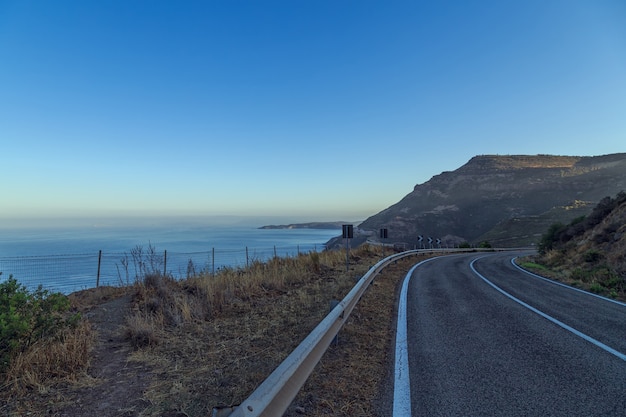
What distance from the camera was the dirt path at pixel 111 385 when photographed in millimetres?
3234

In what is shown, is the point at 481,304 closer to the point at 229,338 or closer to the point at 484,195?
the point at 229,338

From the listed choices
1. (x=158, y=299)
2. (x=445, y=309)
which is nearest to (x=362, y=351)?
(x=445, y=309)

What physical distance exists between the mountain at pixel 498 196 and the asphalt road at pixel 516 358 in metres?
76.5

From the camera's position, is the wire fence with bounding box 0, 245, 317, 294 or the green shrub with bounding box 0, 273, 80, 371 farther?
the wire fence with bounding box 0, 245, 317, 294

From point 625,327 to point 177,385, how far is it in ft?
24.5

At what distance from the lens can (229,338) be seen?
18.1 ft

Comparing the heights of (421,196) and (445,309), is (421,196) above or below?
above

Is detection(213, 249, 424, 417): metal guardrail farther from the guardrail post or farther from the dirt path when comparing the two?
the dirt path

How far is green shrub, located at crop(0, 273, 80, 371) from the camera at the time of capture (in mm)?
3931

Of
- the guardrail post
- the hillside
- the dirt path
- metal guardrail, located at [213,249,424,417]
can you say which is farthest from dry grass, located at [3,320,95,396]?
the hillside

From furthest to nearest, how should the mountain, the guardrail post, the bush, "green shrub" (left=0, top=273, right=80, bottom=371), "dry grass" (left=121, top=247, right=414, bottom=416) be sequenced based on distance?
1. the mountain
2. the bush
3. the guardrail post
4. "green shrub" (left=0, top=273, right=80, bottom=371)
5. "dry grass" (left=121, top=247, right=414, bottom=416)

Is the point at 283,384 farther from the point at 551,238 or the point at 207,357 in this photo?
the point at 551,238

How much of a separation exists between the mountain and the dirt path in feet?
270

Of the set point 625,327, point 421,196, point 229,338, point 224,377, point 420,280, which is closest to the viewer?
point 224,377
